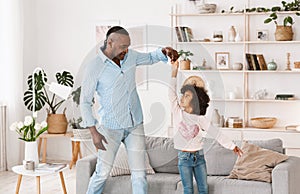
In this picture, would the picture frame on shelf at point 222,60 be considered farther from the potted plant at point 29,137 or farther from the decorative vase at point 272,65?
the potted plant at point 29,137

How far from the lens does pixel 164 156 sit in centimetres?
461

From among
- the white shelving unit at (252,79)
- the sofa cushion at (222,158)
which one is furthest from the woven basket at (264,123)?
the sofa cushion at (222,158)

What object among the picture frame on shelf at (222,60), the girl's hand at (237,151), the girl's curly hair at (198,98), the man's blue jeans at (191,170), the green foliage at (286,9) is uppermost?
the green foliage at (286,9)

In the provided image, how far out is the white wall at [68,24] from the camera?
7055mm

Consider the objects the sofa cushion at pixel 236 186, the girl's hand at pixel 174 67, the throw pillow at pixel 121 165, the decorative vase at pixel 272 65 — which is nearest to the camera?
the girl's hand at pixel 174 67

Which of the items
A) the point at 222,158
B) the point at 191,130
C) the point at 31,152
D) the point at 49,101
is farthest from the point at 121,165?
the point at 49,101

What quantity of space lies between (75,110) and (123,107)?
279mm

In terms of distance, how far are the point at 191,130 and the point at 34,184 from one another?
302cm

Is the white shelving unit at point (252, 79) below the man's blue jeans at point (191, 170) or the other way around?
the other way around

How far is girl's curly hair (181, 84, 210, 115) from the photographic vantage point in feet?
10.6

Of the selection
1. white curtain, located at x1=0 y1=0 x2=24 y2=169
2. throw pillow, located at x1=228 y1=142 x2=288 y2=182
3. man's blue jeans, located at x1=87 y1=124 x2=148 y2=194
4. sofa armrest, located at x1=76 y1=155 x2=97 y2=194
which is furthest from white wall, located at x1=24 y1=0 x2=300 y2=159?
man's blue jeans, located at x1=87 y1=124 x2=148 y2=194

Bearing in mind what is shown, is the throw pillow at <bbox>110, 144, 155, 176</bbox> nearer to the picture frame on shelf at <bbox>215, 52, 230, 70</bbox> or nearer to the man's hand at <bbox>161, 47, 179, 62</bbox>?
the man's hand at <bbox>161, 47, 179, 62</bbox>

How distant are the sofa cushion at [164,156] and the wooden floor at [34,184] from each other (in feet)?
4.23

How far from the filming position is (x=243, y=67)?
6.64 metres
